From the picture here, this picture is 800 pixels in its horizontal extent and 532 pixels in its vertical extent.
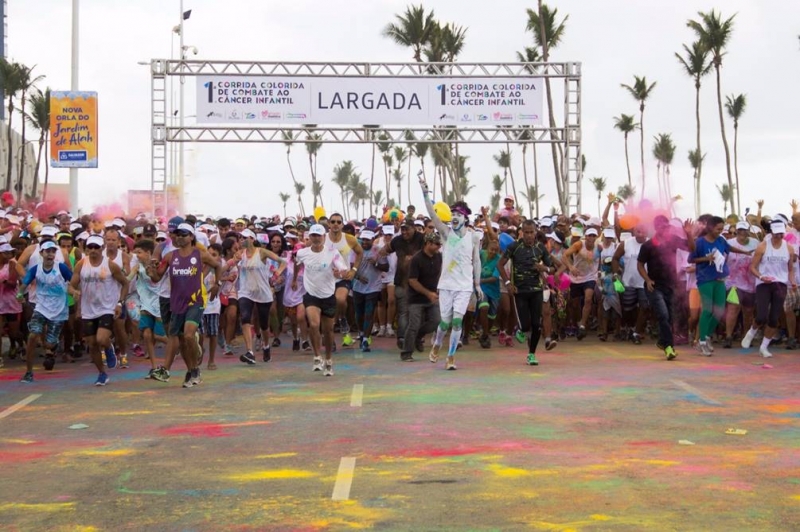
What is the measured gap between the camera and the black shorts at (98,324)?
13.6m

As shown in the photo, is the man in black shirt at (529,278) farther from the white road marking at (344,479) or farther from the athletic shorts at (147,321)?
the white road marking at (344,479)

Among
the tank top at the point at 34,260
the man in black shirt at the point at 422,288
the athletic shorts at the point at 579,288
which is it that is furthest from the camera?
the athletic shorts at the point at 579,288

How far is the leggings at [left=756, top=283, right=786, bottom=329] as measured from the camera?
16062 millimetres

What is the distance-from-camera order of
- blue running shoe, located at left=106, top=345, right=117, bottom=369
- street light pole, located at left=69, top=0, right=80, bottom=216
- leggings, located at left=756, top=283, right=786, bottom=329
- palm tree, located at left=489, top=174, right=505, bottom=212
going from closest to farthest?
1. blue running shoe, located at left=106, top=345, right=117, bottom=369
2. leggings, located at left=756, top=283, right=786, bottom=329
3. street light pole, located at left=69, top=0, right=80, bottom=216
4. palm tree, located at left=489, top=174, right=505, bottom=212

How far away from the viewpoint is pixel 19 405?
11.8 m

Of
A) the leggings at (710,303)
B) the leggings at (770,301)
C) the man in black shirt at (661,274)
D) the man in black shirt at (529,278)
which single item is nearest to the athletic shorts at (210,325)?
the man in black shirt at (529,278)

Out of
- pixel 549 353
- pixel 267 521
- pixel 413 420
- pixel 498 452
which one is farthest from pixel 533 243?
pixel 267 521

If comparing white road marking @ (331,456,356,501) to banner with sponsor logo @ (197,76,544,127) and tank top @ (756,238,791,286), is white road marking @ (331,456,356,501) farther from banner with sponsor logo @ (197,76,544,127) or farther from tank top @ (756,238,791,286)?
banner with sponsor logo @ (197,76,544,127)

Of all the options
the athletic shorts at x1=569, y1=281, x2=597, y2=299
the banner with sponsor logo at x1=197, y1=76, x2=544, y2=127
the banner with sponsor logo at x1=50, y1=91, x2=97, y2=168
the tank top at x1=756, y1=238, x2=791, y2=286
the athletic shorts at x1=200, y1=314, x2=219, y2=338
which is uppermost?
the banner with sponsor logo at x1=197, y1=76, x2=544, y2=127

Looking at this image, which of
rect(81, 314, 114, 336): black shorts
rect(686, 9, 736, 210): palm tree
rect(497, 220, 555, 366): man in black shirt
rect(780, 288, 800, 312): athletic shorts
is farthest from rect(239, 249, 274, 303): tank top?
rect(686, 9, 736, 210): palm tree

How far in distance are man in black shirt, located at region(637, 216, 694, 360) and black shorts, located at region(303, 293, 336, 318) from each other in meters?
4.24

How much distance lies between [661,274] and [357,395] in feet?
17.9

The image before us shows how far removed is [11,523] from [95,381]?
24.1ft

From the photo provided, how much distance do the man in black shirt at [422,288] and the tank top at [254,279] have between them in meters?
1.96
